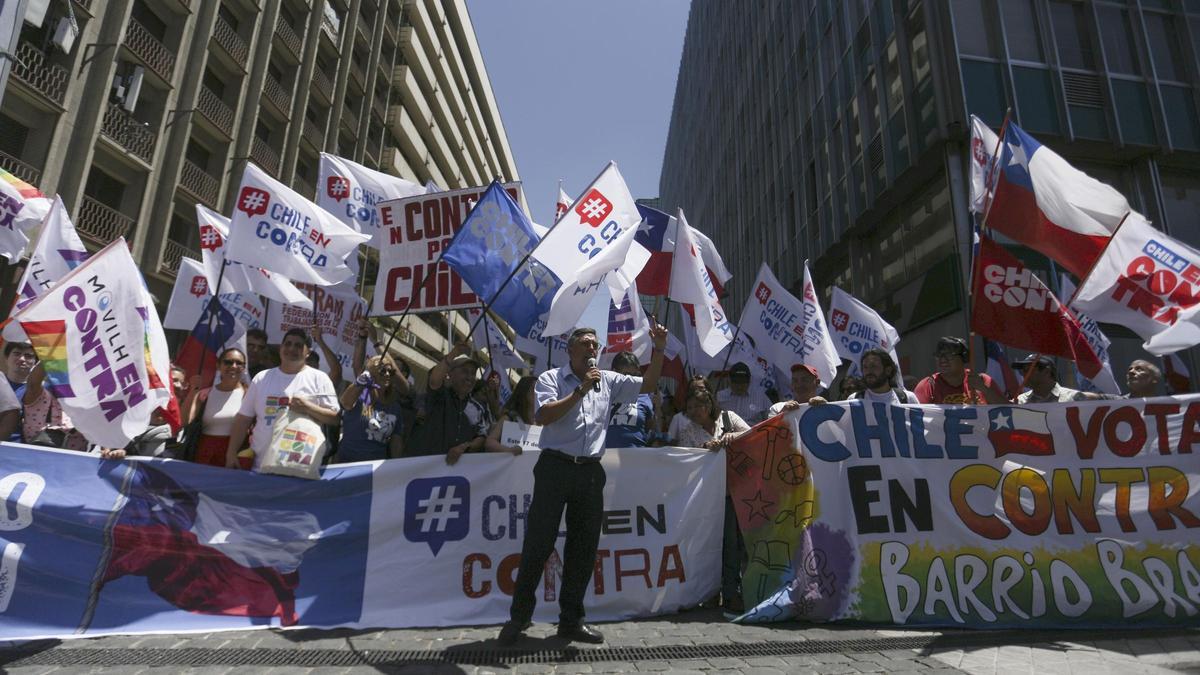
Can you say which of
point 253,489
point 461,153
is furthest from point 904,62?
point 461,153

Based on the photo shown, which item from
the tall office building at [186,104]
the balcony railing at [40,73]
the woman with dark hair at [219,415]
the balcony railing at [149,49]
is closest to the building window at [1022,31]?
the woman with dark hair at [219,415]

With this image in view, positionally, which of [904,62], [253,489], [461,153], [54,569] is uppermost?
[461,153]

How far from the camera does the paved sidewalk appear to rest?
3297 mm

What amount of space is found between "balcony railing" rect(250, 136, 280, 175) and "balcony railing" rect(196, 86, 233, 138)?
106 cm

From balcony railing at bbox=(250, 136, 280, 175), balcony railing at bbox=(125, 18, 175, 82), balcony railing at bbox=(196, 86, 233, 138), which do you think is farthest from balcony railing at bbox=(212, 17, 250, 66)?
balcony railing at bbox=(250, 136, 280, 175)

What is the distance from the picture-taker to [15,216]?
634cm

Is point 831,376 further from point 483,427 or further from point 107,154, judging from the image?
point 107,154

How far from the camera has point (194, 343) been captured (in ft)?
23.3

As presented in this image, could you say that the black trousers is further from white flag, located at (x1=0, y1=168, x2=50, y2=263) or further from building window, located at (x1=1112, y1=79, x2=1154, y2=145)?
building window, located at (x1=1112, y1=79, x2=1154, y2=145)

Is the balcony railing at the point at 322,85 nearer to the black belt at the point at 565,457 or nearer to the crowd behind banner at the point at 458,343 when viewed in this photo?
the crowd behind banner at the point at 458,343

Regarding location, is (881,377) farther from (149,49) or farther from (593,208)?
(149,49)

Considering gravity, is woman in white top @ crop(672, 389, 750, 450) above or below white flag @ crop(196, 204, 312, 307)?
below

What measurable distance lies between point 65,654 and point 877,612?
471cm

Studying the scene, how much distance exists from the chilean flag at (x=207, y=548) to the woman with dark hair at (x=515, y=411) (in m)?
1.20
